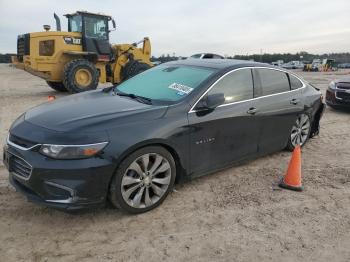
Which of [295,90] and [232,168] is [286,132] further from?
[232,168]

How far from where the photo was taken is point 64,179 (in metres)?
3.14

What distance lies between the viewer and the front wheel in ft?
18.4

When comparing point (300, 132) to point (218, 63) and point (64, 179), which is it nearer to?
point (218, 63)

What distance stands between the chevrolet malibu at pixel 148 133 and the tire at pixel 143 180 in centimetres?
1

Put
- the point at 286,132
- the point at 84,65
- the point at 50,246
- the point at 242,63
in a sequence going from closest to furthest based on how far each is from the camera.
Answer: the point at 50,246 < the point at 242,63 < the point at 286,132 < the point at 84,65

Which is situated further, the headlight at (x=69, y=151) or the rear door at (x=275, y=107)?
the rear door at (x=275, y=107)

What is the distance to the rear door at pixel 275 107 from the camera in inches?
190

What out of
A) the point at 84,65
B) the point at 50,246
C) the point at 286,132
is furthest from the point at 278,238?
the point at 84,65

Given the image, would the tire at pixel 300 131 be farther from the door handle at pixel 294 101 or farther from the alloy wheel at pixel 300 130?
the door handle at pixel 294 101

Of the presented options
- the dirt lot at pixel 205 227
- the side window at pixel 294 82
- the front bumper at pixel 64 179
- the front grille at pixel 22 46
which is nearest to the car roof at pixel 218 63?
the side window at pixel 294 82

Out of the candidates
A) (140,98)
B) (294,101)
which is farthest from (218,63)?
(294,101)

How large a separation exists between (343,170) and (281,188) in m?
1.25

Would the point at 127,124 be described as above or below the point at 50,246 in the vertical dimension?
above

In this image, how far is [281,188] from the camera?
4.39 m
